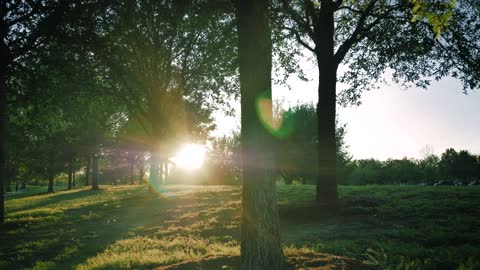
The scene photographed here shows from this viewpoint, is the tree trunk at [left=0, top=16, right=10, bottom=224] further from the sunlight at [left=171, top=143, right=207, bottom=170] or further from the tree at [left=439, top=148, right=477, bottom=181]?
the tree at [left=439, top=148, right=477, bottom=181]

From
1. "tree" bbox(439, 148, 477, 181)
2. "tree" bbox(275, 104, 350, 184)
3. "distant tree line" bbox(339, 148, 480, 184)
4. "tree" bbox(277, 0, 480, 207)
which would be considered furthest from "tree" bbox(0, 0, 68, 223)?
"tree" bbox(439, 148, 477, 181)

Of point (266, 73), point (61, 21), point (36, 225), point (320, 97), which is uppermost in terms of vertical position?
point (61, 21)

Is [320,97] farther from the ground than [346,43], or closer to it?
closer to it

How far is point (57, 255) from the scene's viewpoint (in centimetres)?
1024

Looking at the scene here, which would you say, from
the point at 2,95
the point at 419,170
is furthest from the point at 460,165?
the point at 2,95

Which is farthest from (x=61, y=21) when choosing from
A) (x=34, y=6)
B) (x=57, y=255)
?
(x=57, y=255)

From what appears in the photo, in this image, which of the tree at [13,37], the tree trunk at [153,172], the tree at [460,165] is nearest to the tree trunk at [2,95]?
the tree at [13,37]

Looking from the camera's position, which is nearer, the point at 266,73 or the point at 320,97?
the point at 266,73

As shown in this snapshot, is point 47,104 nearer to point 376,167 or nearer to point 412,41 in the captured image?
point 412,41

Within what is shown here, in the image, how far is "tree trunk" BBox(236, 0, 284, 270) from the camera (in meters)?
5.59

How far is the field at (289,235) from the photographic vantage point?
25.5 feet

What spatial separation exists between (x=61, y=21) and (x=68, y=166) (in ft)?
129

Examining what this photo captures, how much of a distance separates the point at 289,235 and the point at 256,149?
6.34m

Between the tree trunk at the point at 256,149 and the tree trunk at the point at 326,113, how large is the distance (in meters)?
8.85
